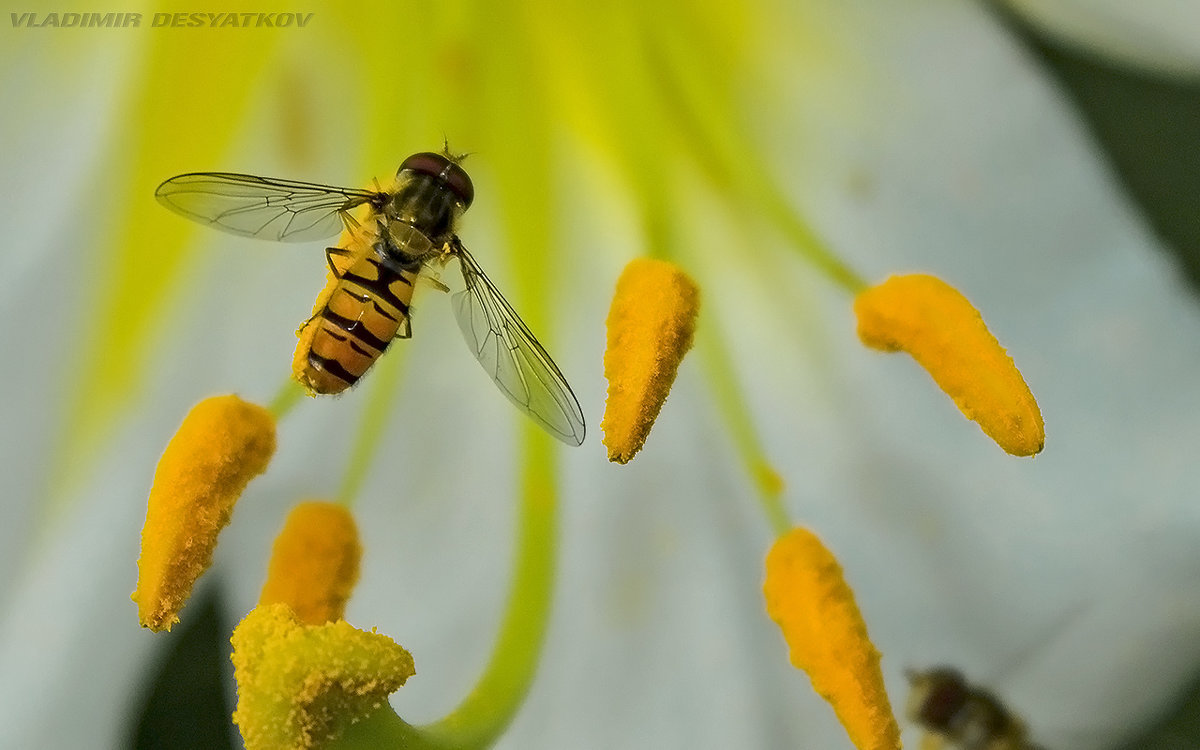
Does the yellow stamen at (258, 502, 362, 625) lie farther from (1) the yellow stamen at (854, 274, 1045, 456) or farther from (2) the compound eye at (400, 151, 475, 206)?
(1) the yellow stamen at (854, 274, 1045, 456)

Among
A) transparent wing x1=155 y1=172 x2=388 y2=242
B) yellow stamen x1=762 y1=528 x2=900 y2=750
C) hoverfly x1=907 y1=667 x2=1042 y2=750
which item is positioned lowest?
hoverfly x1=907 y1=667 x2=1042 y2=750

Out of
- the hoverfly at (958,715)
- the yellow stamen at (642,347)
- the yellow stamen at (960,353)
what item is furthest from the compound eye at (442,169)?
the hoverfly at (958,715)

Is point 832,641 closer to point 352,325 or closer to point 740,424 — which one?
point 740,424

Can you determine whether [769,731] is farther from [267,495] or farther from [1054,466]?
[267,495]

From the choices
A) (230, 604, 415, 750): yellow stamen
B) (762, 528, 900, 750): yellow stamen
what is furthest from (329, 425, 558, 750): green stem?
(762, 528, 900, 750): yellow stamen

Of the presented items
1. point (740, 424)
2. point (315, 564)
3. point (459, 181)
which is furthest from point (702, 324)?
point (315, 564)
